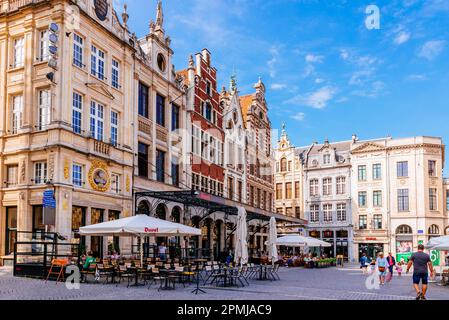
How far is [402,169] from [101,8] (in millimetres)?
39528

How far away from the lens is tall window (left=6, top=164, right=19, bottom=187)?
77.3 feet

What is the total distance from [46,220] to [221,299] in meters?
10.4

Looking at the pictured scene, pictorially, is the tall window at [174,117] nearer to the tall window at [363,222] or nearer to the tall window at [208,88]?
the tall window at [208,88]

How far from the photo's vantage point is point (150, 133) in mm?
30031

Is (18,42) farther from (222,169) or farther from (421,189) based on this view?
(421,189)

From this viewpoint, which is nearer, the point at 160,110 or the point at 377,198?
the point at 160,110

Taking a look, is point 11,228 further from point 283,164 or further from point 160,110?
point 283,164

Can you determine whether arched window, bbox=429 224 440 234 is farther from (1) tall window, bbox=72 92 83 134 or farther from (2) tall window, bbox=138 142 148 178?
(1) tall window, bbox=72 92 83 134

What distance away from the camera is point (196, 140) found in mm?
36031

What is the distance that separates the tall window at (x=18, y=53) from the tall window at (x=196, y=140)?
45.7ft

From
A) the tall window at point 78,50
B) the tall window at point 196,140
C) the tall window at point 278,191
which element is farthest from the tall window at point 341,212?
the tall window at point 78,50

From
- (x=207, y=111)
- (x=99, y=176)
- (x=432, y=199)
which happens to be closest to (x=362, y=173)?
(x=432, y=199)

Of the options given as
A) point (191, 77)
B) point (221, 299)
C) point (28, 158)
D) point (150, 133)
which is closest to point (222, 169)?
point (191, 77)
